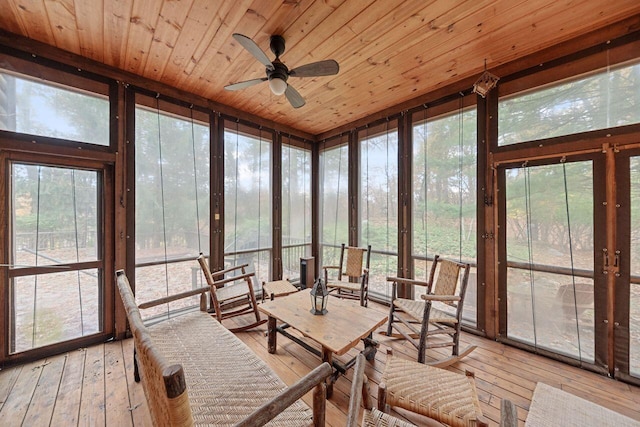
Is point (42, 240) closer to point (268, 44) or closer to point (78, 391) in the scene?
point (78, 391)

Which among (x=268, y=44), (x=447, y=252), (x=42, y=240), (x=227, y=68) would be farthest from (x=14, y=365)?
(x=447, y=252)

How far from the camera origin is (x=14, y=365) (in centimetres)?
219

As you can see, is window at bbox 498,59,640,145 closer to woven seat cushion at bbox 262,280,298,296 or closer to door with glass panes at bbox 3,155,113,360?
woven seat cushion at bbox 262,280,298,296

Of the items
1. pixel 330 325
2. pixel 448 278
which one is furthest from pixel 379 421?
pixel 448 278

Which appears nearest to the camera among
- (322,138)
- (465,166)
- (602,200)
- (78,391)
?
(78,391)

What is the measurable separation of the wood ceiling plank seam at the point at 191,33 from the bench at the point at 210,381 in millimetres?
2064

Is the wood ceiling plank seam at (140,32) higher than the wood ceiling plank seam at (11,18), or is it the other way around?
the wood ceiling plank seam at (11,18)

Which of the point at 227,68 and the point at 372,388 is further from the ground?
the point at 227,68

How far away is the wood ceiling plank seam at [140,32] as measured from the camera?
1.86m

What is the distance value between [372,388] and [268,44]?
311cm

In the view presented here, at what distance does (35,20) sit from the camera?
199cm

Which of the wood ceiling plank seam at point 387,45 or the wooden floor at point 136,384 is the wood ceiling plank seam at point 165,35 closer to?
the wood ceiling plank seam at point 387,45

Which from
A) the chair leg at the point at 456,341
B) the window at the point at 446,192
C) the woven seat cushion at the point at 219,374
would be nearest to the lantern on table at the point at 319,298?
the woven seat cushion at the point at 219,374

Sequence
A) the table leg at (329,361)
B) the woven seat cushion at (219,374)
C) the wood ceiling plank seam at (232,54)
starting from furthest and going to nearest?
the wood ceiling plank seam at (232,54)
the table leg at (329,361)
the woven seat cushion at (219,374)
